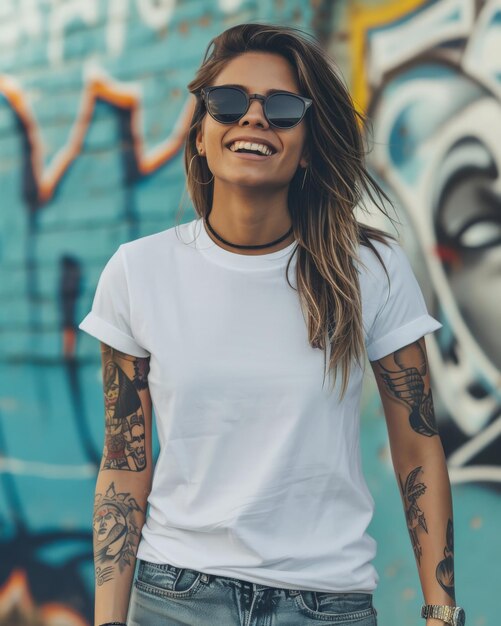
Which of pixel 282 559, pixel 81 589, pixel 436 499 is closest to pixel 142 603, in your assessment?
pixel 282 559

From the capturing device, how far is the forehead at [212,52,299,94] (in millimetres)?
2225

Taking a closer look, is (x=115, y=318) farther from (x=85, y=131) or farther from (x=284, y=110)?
(x=85, y=131)

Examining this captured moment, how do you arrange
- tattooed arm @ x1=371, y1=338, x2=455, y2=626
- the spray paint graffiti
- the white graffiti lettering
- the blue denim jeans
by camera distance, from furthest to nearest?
the white graffiti lettering, the spray paint graffiti, tattooed arm @ x1=371, y1=338, x2=455, y2=626, the blue denim jeans

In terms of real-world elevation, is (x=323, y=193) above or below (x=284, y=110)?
below

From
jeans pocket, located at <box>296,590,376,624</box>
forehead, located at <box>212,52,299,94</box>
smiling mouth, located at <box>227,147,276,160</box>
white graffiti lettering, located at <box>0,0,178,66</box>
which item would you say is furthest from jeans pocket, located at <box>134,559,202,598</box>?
white graffiti lettering, located at <box>0,0,178,66</box>

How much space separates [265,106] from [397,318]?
1.73 feet

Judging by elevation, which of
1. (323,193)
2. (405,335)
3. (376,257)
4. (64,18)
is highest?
(64,18)

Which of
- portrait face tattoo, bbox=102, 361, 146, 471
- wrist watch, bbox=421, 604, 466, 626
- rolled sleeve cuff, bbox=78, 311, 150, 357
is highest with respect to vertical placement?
rolled sleeve cuff, bbox=78, 311, 150, 357

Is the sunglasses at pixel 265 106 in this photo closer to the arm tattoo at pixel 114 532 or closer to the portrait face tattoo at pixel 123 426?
the portrait face tattoo at pixel 123 426

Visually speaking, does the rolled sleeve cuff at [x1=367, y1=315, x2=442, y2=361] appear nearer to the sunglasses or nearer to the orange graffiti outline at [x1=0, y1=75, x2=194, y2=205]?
the sunglasses

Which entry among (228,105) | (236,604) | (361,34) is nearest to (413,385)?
Result: (236,604)

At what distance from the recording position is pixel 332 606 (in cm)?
204

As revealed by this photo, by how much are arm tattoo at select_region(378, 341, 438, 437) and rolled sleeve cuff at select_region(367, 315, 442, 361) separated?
0.08ft

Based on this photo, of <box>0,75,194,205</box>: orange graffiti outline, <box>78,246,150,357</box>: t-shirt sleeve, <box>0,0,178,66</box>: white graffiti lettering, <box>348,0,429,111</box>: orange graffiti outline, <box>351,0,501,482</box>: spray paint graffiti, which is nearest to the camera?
<box>78,246,150,357</box>: t-shirt sleeve
